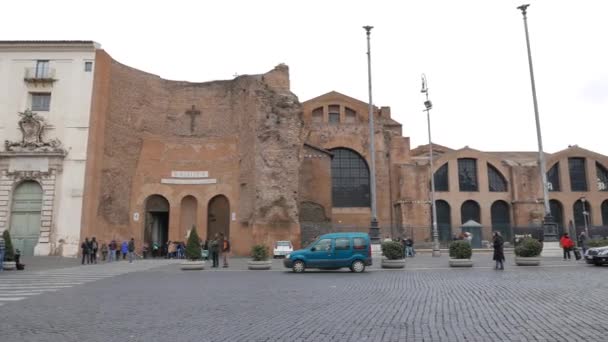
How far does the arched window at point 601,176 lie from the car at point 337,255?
44.2 meters

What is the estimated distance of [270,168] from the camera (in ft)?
101

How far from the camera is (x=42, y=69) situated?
29.4m

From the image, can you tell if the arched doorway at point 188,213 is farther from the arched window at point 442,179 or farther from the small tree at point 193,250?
the arched window at point 442,179

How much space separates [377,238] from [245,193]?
11.4 m

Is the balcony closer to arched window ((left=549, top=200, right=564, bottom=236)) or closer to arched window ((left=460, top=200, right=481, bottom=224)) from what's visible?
arched window ((left=460, top=200, right=481, bottom=224))

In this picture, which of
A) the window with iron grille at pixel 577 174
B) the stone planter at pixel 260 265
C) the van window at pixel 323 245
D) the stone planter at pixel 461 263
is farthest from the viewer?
the window with iron grille at pixel 577 174

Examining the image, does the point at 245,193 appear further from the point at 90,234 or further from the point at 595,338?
the point at 595,338

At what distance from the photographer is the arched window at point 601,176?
1967 inches

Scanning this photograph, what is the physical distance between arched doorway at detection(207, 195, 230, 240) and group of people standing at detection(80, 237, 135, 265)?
6.13 meters

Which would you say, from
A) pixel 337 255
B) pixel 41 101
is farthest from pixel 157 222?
pixel 337 255

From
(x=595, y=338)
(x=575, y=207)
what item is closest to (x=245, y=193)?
(x=595, y=338)

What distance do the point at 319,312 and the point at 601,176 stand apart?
53983mm

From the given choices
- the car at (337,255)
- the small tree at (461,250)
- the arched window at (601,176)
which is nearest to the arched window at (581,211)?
the arched window at (601,176)

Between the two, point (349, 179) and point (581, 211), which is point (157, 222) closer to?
point (349, 179)
